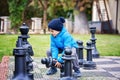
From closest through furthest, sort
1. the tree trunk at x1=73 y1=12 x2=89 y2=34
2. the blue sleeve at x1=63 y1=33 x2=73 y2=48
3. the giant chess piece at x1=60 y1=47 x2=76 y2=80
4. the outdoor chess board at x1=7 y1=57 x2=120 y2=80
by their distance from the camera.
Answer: the giant chess piece at x1=60 y1=47 x2=76 y2=80 → the blue sleeve at x1=63 y1=33 x2=73 y2=48 → the outdoor chess board at x1=7 y1=57 x2=120 y2=80 → the tree trunk at x1=73 y1=12 x2=89 y2=34

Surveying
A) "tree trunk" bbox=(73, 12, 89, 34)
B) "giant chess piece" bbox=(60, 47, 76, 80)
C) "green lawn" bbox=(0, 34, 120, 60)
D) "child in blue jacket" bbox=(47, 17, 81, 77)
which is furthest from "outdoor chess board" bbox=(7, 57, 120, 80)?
"tree trunk" bbox=(73, 12, 89, 34)

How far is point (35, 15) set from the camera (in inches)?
1284

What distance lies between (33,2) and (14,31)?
2795 mm

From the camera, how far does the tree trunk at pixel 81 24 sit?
24109mm

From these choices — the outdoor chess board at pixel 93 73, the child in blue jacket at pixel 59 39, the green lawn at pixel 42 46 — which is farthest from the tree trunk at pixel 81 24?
the child in blue jacket at pixel 59 39

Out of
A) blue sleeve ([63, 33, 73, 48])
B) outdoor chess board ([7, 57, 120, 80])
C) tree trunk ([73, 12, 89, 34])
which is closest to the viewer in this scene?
blue sleeve ([63, 33, 73, 48])

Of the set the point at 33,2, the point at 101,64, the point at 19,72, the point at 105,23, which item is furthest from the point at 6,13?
the point at 19,72

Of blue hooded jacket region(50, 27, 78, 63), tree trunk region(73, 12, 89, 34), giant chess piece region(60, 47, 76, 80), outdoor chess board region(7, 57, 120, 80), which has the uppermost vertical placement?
tree trunk region(73, 12, 89, 34)

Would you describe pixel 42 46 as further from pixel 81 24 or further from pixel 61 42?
pixel 81 24

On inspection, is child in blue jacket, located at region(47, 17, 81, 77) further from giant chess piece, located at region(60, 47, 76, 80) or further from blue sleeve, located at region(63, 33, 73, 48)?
giant chess piece, located at region(60, 47, 76, 80)

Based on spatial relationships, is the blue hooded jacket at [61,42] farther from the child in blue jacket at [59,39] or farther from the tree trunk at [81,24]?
the tree trunk at [81,24]

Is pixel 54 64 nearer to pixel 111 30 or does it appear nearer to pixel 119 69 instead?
pixel 119 69

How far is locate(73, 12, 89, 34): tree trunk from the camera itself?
79.1 ft

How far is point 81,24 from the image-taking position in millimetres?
24156
